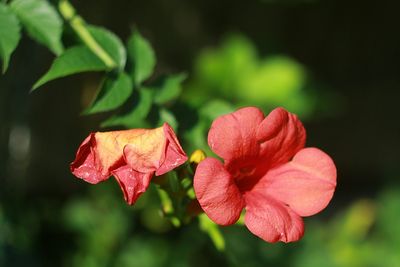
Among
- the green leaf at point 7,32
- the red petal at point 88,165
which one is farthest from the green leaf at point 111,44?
the red petal at point 88,165

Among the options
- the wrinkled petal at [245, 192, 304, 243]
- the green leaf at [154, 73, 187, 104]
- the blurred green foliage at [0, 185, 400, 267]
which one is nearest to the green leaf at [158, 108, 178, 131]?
the green leaf at [154, 73, 187, 104]

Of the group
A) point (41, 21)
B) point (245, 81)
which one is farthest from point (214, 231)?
point (245, 81)

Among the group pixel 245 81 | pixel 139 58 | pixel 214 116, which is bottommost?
pixel 245 81

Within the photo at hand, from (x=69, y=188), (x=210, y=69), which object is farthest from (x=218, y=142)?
(x=69, y=188)

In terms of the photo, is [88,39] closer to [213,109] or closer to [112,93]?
[112,93]

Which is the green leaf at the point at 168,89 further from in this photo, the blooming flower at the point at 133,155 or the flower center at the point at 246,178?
the blooming flower at the point at 133,155

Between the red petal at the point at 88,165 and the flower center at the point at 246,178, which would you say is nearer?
the red petal at the point at 88,165
